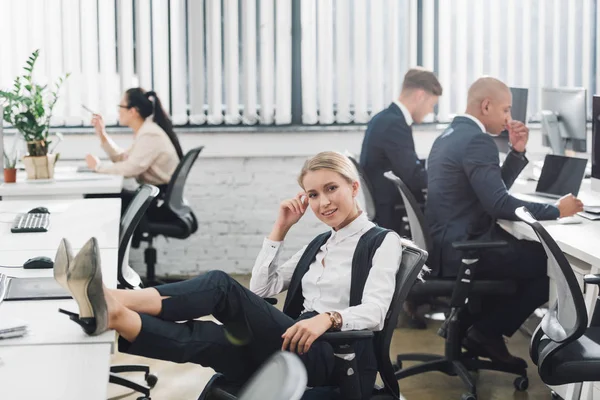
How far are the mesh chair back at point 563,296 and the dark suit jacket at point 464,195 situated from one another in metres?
0.96

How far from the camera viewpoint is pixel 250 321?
2586 millimetres

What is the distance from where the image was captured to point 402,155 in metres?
4.95

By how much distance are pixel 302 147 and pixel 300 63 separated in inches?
21.0

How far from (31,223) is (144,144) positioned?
1.84 m

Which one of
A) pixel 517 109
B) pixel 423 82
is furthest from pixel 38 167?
pixel 517 109

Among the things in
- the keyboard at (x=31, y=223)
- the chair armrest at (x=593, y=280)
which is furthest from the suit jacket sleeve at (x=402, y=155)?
the chair armrest at (x=593, y=280)

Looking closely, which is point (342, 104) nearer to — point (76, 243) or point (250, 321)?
point (76, 243)

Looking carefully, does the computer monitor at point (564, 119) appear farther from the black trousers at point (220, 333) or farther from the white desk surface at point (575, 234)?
the black trousers at point (220, 333)

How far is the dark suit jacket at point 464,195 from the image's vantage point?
152 inches

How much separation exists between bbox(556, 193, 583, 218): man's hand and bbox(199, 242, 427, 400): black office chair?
4.40ft

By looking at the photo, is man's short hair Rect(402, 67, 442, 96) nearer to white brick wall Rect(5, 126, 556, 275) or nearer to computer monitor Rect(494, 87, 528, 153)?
computer monitor Rect(494, 87, 528, 153)

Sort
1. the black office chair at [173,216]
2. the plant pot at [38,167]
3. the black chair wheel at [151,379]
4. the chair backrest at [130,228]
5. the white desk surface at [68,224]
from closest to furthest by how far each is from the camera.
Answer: the white desk surface at [68,224]
the chair backrest at [130,228]
the black chair wheel at [151,379]
the plant pot at [38,167]
the black office chair at [173,216]

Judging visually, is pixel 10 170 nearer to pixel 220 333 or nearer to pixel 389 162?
pixel 389 162

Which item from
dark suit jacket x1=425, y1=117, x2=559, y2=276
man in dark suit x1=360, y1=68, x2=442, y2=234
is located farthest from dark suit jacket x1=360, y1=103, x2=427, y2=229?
dark suit jacket x1=425, y1=117, x2=559, y2=276
